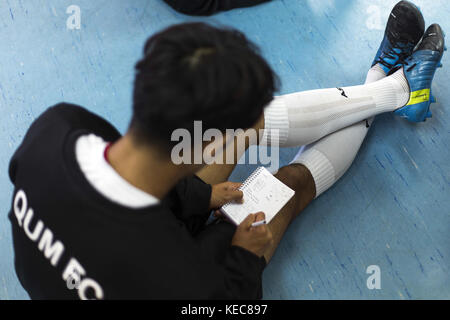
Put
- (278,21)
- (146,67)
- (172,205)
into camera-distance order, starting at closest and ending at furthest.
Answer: (146,67) < (172,205) < (278,21)

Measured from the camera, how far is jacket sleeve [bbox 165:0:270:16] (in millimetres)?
1407

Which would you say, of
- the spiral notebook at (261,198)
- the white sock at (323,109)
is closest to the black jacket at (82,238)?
the spiral notebook at (261,198)

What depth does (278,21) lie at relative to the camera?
56.0 inches

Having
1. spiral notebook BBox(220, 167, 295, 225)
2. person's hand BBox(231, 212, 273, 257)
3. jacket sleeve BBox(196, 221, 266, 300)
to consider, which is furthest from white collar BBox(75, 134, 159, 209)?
spiral notebook BBox(220, 167, 295, 225)

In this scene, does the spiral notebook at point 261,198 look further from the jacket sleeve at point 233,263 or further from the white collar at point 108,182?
the white collar at point 108,182

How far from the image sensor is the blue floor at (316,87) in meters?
1.05

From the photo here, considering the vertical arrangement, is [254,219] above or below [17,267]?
below

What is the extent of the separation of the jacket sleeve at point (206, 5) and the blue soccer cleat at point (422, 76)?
1.99 feet

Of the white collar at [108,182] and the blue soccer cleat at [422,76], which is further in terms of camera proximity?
the blue soccer cleat at [422,76]

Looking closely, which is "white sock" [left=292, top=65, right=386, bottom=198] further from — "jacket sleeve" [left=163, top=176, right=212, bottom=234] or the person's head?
the person's head
